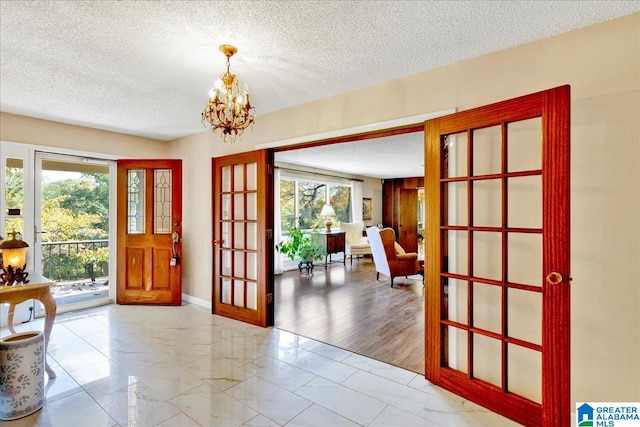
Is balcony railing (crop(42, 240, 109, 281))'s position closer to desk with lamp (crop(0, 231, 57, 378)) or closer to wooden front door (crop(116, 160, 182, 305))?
wooden front door (crop(116, 160, 182, 305))

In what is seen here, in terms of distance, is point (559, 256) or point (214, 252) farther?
point (214, 252)

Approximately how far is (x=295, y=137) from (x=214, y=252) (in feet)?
6.20

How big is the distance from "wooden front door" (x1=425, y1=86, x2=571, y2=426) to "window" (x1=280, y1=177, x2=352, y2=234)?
515 cm

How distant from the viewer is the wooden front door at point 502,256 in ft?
5.53

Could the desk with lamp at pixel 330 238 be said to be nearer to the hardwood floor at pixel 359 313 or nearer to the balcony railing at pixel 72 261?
the hardwood floor at pixel 359 313

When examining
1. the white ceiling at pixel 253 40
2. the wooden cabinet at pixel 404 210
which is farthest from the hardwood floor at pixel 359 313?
the wooden cabinet at pixel 404 210

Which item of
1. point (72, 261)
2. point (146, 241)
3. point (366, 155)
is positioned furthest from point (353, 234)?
point (72, 261)

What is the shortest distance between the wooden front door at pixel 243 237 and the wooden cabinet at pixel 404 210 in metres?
6.95

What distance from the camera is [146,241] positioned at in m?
4.46

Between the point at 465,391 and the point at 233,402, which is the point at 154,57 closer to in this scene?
the point at 233,402

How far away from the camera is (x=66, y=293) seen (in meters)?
4.82

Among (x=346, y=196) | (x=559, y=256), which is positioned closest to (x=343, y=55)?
(x=559, y=256)

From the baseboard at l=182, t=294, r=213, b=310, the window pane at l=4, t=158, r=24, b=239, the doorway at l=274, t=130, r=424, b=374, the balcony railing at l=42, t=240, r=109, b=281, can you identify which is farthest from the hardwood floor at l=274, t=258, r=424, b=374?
the window pane at l=4, t=158, r=24, b=239

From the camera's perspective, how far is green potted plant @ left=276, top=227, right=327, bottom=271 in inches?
262
